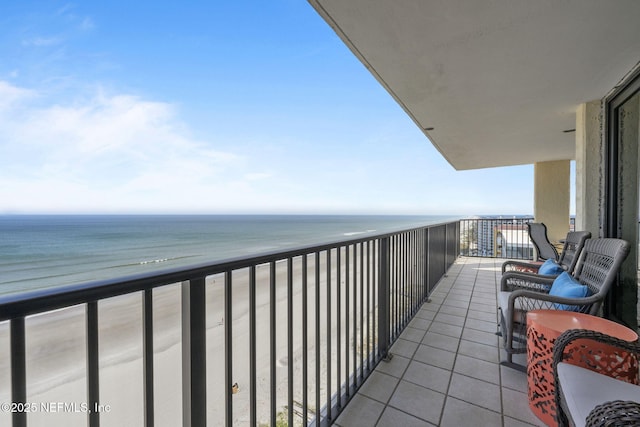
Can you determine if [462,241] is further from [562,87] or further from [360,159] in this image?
[360,159]

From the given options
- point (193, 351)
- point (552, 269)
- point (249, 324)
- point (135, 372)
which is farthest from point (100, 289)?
point (135, 372)

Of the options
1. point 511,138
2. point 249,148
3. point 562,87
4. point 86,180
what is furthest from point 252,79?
point 86,180

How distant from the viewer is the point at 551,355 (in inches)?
56.3

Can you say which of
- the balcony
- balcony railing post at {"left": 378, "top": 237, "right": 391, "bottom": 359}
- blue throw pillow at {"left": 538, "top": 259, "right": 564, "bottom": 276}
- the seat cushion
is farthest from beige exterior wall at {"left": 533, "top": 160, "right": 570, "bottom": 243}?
the seat cushion

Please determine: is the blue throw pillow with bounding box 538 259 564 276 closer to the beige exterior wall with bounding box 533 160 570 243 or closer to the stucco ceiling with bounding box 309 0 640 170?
the stucco ceiling with bounding box 309 0 640 170

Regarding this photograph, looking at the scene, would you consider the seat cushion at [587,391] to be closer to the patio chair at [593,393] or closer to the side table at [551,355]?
the patio chair at [593,393]

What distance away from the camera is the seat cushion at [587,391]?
0.92 m

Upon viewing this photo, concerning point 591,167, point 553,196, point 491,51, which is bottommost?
point 553,196

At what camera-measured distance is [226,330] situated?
96 centimetres

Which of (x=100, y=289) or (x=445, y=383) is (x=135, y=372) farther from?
(x=100, y=289)

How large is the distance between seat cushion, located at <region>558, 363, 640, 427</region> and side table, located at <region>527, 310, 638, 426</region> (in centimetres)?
28

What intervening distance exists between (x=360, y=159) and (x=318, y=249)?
87.2 feet

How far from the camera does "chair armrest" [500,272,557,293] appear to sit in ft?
7.55

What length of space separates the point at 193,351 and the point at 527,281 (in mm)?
2816
